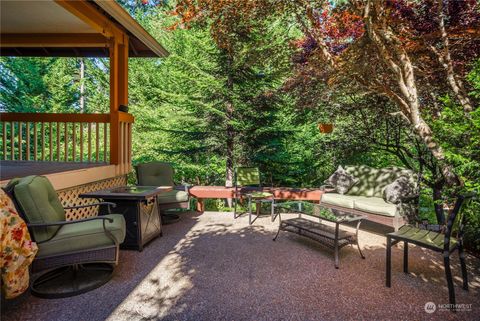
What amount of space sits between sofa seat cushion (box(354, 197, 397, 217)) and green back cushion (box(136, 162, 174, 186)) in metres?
3.33

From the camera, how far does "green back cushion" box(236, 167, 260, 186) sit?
5691 mm

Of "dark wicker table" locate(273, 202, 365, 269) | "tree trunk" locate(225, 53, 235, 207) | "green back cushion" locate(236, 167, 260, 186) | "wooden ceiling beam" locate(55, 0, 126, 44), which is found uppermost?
"wooden ceiling beam" locate(55, 0, 126, 44)

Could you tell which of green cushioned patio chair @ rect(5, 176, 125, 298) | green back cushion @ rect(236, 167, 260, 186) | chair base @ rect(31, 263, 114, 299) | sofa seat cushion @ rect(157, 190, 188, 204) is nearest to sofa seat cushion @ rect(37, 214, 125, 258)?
green cushioned patio chair @ rect(5, 176, 125, 298)

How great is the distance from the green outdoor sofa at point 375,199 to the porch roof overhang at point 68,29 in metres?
4.30

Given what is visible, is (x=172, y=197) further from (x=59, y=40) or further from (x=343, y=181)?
(x=59, y=40)

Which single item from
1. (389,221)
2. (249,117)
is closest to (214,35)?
(249,117)

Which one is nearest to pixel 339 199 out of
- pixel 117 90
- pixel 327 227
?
pixel 327 227

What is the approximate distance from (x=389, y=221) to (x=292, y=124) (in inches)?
143

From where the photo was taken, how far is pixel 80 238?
2.45 m

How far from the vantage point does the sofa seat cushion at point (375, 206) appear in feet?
12.7

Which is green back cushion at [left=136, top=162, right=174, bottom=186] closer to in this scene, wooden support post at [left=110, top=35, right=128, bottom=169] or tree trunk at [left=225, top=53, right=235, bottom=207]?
wooden support post at [left=110, top=35, right=128, bottom=169]

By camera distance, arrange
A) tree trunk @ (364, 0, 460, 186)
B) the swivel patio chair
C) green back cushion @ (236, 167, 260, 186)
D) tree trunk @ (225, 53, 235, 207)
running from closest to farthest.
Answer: the swivel patio chair
tree trunk @ (364, 0, 460, 186)
green back cushion @ (236, 167, 260, 186)
tree trunk @ (225, 53, 235, 207)

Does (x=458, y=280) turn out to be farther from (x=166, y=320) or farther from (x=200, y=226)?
(x=200, y=226)

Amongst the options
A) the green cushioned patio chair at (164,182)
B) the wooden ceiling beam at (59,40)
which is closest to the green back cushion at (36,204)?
the green cushioned patio chair at (164,182)
